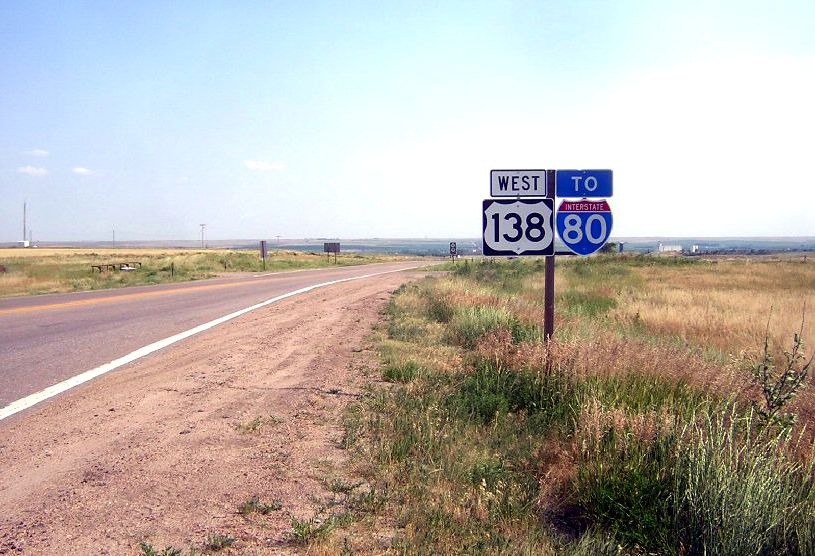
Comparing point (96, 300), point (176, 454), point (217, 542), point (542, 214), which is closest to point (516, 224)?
point (542, 214)

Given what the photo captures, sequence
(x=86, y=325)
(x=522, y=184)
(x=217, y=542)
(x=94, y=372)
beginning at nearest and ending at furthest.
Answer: (x=217, y=542)
(x=522, y=184)
(x=94, y=372)
(x=86, y=325)

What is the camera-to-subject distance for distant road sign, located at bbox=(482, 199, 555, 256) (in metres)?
8.09

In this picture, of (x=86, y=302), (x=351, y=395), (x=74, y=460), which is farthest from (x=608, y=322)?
(x=86, y=302)

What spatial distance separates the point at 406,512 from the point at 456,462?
88 centimetres

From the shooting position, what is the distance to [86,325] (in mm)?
14297

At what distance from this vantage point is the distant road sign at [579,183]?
315 inches

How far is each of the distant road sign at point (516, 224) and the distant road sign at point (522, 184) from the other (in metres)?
0.10

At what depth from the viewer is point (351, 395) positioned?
7.70 metres

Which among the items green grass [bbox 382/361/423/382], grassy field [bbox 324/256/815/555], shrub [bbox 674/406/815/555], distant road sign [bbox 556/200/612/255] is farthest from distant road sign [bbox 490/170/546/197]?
shrub [bbox 674/406/815/555]

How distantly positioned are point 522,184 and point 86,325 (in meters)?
10.5

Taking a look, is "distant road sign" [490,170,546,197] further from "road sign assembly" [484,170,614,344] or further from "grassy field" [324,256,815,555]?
"grassy field" [324,256,815,555]

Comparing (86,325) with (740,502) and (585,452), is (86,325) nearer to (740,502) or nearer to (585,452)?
(585,452)

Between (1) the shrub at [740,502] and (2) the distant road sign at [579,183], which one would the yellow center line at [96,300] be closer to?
(2) the distant road sign at [579,183]

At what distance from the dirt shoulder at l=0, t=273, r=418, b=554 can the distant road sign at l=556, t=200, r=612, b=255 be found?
314 centimetres
